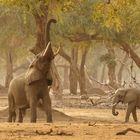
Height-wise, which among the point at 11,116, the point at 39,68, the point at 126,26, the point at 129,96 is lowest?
the point at 11,116

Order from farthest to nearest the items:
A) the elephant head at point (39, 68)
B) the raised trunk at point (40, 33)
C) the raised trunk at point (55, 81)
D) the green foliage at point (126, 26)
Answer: the raised trunk at point (55, 81)
the green foliage at point (126, 26)
the raised trunk at point (40, 33)
the elephant head at point (39, 68)

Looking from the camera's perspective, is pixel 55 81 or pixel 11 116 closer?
pixel 11 116

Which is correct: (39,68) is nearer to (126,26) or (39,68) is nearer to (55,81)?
(55,81)

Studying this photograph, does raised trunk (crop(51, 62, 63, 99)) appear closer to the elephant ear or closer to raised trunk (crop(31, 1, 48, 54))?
raised trunk (crop(31, 1, 48, 54))

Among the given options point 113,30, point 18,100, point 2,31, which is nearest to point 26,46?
point 2,31

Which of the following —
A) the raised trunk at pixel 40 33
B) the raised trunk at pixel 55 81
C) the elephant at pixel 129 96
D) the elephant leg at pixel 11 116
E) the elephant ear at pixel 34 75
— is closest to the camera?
the elephant ear at pixel 34 75

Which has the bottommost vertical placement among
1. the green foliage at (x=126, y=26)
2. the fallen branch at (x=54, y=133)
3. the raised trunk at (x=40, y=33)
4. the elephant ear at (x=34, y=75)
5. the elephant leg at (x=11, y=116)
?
the fallen branch at (x=54, y=133)

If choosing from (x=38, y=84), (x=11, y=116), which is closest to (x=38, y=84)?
(x=38, y=84)

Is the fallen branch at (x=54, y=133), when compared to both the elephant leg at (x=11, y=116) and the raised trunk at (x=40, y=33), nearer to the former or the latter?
the elephant leg at (x=11, y=116)

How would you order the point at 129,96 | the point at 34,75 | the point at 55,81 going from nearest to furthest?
the point at 34,75, the point at 129,96, the point at 55,81

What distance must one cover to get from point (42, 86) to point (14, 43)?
3306 cm

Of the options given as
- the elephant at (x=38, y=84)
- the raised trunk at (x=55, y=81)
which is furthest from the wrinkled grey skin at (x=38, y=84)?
the raised trunk at (x=55, y=81)

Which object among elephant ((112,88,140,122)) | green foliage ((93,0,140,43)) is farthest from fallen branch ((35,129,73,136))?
green foliage ((93,0,140,43))

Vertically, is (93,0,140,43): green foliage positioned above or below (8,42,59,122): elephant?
above
